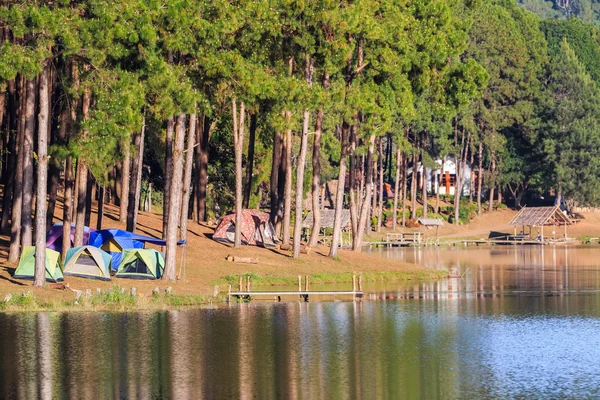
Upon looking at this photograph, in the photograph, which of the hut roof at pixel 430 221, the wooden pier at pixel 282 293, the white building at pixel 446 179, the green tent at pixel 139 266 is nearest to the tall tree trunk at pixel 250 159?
the wooden pier at pixel 282 293

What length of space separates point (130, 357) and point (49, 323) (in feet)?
21.0

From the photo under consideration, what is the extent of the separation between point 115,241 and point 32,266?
8447mm

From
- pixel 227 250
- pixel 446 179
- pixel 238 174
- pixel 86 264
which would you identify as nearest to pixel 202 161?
pixel 238 174

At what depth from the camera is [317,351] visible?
117 feet

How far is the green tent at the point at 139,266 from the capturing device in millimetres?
51469

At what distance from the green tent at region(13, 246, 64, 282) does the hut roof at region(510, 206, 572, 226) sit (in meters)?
78.2

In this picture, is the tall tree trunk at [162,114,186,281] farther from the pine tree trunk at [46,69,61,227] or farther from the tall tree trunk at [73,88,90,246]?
the pine tree trunk at [46,69,61,227]

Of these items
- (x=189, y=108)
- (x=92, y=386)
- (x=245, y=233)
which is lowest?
(x=92, y=386)

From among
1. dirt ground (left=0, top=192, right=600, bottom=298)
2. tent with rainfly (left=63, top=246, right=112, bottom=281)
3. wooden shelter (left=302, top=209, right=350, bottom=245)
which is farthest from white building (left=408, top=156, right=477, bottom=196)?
tent with rainfly (left=63, top=246, right=112, bottom=281)

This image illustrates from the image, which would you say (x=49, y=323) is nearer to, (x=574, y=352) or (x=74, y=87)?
(x=74, y=87)

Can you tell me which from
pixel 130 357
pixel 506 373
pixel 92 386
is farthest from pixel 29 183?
pixel 506 373

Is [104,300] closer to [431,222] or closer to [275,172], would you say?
[275,172]

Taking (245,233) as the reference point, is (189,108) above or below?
above

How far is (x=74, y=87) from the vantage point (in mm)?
46500
